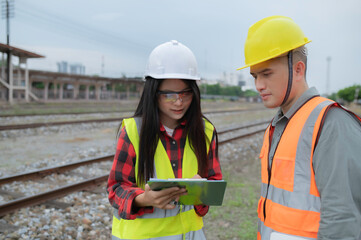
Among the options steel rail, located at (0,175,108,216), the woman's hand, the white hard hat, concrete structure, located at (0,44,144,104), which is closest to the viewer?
the woman's hand

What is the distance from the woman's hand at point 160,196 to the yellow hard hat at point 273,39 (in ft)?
2.58

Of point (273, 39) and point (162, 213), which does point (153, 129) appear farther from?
point (273, 39)

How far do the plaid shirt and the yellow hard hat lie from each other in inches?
28.1

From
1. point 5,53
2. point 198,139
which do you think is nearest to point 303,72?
→ point 198,139

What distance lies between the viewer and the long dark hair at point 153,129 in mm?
1842

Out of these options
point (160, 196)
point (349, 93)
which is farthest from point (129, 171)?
point (349, 93)

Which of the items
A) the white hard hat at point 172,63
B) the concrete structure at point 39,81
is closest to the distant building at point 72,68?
the concrete structure at point 39,81

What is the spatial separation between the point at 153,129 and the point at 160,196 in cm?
48

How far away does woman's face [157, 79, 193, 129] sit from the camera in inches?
76.2

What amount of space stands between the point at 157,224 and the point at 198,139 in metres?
0.60

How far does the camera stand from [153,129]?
1.91m

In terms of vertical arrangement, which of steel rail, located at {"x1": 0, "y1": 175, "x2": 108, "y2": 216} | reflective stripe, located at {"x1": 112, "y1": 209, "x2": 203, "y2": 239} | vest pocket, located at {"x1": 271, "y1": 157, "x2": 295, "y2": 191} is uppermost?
vest pocket, located at {"x1": 271, "y1": 157, "x2": 295, "y2": 191}

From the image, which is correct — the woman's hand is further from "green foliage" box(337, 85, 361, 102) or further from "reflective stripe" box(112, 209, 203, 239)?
"green foliage" box(337, 85, 361, 102)

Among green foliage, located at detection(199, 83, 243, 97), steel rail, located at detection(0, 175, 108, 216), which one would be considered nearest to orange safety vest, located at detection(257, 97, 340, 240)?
steel rail, located at detection(0, 175, 108, 216)
